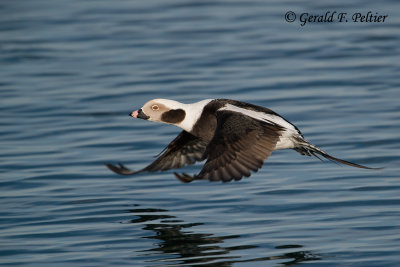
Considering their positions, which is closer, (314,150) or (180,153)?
(314,150)

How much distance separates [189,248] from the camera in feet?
18.7

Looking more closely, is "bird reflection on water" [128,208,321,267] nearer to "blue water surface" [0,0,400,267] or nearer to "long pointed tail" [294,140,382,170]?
"blue water surface" [0,0,400,267]

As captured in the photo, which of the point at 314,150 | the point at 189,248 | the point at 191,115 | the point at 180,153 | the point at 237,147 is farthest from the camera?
the point at 180,153

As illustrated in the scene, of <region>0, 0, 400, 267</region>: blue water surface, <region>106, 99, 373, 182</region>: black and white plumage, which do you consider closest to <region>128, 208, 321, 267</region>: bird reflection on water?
<region>0, 0, 400, 267</region>: blue water surface

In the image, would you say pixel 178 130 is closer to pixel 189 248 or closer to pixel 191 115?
pixel 191 115

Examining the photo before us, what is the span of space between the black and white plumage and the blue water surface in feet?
1.02

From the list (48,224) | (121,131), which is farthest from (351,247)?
(121,131)

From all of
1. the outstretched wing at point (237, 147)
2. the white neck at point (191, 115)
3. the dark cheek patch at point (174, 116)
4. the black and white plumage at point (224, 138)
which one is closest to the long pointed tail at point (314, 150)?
the black and white plumage at point (224, 138)

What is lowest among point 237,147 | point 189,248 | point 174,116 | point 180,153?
point 189,248

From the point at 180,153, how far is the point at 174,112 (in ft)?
1.87

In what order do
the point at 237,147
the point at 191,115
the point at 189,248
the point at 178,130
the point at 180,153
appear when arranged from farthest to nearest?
the point at 178,130 < the point at 180,153 < the point at 191,115 < the point at 237,147 < the point at 189,248

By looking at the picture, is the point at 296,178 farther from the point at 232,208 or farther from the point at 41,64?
the point at 41,64

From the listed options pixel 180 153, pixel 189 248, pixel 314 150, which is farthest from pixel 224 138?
pixel 180 153

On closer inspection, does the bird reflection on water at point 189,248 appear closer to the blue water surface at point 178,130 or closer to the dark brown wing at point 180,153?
the blue water surface at point 178,130
